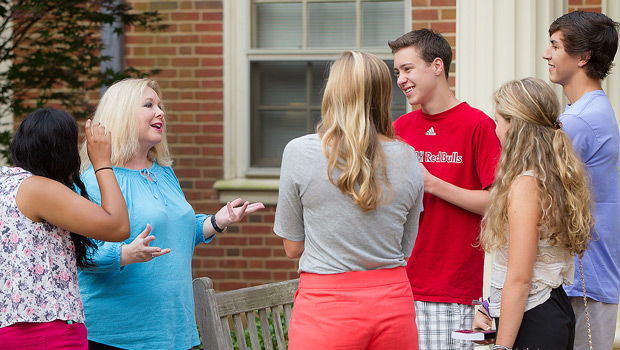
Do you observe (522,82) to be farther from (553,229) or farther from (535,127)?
(553,229)

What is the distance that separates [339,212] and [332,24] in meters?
4.18

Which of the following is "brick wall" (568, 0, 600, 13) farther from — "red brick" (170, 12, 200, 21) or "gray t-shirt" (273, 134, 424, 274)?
"gray t-shirt" (273, 134, 424, 274)

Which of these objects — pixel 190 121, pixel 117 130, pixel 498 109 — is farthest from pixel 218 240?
pixel 498 109

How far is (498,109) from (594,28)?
565mm

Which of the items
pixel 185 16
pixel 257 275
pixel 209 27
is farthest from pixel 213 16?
pixel 257 275

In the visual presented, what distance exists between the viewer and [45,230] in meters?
2.57

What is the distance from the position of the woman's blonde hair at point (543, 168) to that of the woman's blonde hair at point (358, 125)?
0.44 meters

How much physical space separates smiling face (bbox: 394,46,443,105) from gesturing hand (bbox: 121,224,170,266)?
1.19 meters

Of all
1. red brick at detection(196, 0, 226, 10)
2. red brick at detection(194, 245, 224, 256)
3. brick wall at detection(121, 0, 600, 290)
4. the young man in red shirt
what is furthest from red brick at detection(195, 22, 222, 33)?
the young man in red shirt

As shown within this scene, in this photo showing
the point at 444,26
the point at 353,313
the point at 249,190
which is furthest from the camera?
the point at 249,190

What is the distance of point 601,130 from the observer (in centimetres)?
290

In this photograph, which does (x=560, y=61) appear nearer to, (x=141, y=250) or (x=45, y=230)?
(x=141, y=250)

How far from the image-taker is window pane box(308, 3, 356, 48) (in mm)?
6359

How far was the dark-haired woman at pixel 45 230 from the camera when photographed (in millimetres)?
2523
